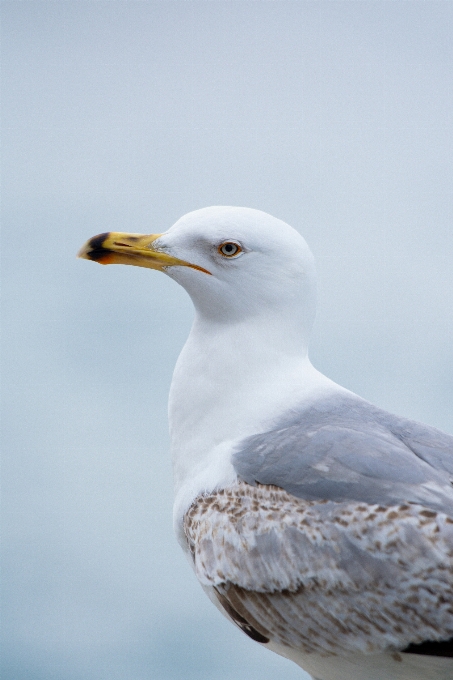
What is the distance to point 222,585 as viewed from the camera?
10.9 feet

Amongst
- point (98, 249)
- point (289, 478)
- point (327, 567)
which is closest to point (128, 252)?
point (98, 249)

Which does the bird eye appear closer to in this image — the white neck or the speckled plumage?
the white neck

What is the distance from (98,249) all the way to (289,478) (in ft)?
3.43

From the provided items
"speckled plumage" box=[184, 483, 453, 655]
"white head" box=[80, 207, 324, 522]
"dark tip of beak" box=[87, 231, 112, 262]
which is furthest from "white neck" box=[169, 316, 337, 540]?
"dark tip of beak" box=[87, 231, 112, 262]

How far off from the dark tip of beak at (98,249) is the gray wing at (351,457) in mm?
813

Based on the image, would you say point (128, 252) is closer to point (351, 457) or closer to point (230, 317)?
point (230, 317)

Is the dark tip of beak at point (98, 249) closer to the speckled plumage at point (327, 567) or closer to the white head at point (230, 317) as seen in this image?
the white head at point (230, 317)

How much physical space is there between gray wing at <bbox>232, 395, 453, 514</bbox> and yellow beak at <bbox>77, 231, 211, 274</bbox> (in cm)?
62

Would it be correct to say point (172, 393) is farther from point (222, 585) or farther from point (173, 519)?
point (222, 585)

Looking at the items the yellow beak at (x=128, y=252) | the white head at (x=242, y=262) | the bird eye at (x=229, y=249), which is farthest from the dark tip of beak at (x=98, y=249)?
the bird eye at (x=229, y=249)

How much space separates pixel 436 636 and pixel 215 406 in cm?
105

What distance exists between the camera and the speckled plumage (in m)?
3.02

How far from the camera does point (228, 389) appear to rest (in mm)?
3619

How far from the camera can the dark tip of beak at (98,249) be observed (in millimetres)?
3686
